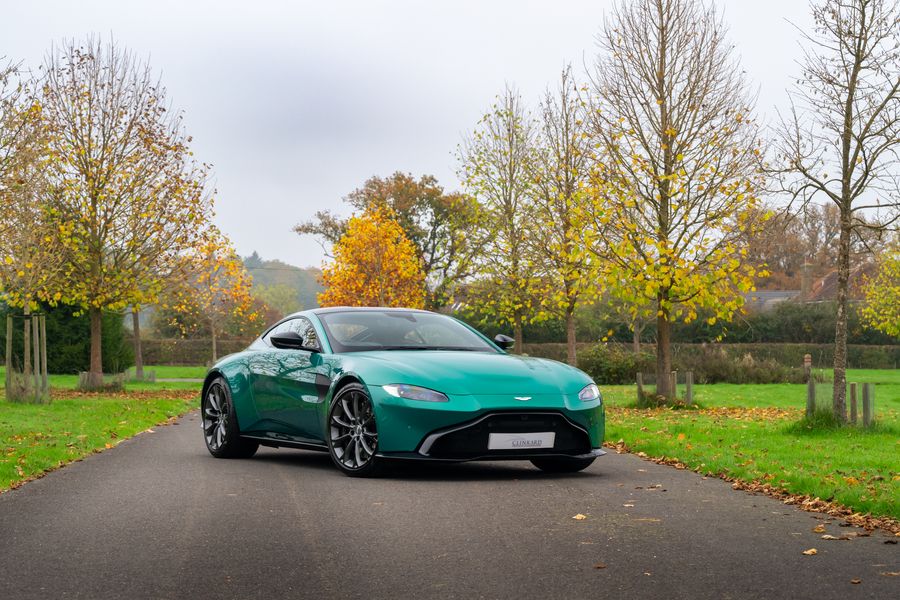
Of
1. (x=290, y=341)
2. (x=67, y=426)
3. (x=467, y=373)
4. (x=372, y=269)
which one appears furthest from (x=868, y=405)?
(x=372, y=269)

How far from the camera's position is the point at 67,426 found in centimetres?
1645

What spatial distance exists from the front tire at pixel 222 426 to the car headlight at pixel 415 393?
2.90 m

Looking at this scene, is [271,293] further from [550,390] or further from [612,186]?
[550,390]

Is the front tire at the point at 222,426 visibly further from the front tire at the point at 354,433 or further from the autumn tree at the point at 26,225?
the autumn tree at the point at 26,225

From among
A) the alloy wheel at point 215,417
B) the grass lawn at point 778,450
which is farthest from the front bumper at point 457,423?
the alloy wheel at point 215,417

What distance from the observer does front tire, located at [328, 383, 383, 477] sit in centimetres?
960

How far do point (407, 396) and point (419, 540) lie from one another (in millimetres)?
2653

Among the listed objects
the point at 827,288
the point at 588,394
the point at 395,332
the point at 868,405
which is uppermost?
the point at 827,288

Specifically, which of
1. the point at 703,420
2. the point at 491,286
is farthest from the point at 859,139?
the point at 491,286

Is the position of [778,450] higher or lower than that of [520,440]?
lower

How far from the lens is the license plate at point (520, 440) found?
9.35m

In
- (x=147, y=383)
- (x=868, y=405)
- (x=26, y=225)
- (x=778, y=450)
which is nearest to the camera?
(x=778, y=450)

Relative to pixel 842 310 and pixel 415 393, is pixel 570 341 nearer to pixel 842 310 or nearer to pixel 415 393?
pixel 842 310

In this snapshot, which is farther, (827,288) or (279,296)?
(279,296)
